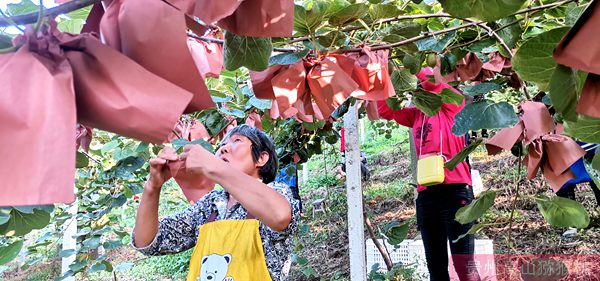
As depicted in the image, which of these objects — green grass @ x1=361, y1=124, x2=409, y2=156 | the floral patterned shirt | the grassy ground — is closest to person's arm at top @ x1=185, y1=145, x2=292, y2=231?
the floral patterned shirt

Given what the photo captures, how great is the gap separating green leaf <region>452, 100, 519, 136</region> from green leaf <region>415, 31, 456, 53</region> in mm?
140

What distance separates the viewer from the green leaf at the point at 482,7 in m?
0.38

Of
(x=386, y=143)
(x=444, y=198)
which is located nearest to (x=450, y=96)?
(x=444, y=198)

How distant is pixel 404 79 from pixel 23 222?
0.74 metres

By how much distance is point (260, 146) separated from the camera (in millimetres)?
1167

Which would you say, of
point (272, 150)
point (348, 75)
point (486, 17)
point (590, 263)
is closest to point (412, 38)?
point (348, 75)

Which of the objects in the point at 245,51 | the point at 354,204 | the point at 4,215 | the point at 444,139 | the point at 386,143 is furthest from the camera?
the point at 386,143

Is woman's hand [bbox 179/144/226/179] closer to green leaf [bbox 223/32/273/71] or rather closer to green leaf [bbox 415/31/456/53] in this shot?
green leaf [bbox 223/32/273/71]

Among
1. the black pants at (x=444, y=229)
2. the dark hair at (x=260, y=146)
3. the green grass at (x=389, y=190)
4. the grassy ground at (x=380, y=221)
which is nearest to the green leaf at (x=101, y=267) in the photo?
the grassy ground at (x=380, y=221)

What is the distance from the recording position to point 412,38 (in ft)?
2.57

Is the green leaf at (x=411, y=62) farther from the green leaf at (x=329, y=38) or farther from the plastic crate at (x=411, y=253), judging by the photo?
the plastic crate at (x=411, y=253)

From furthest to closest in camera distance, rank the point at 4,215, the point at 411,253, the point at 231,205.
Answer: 1. the point at 411,253
2. the point at 231,205
3. the point at 4,215

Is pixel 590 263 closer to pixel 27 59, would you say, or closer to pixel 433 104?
pixel 433 104

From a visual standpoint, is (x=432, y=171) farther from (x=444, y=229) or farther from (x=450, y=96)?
(x=450, y=96)
